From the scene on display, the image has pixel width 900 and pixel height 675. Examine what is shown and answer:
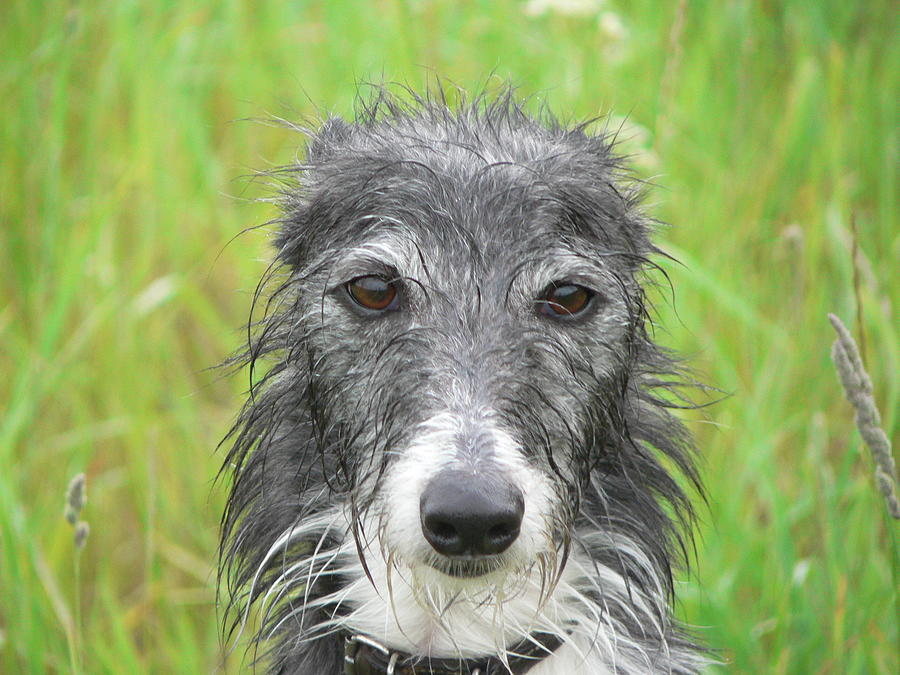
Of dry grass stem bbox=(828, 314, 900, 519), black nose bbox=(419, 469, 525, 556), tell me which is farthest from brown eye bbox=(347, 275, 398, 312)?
dry grass stem bbox=(828, 314, 900, 519)

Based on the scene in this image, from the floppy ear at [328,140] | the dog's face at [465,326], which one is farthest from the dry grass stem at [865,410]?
the floppy ear at [328,140]

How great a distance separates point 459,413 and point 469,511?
268 mm

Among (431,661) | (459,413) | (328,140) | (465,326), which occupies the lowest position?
(431,661)

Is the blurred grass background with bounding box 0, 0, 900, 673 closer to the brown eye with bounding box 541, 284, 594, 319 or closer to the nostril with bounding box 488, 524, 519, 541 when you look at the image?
the brown eye with bounding box 541, 284, 594, 319

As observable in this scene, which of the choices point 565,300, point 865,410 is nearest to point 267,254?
point 565,300

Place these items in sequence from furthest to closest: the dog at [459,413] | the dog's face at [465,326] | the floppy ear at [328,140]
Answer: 1. the floppy ear at [328,140]
2. the dog at [459,413]
3. the dog's face at [465,326]

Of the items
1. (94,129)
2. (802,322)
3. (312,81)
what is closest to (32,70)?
(94,129)

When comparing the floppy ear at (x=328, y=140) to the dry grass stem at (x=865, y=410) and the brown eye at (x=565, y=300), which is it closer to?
the brown eye at (x=565, y=300)

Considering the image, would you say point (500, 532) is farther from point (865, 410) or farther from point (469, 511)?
point (865, 410)

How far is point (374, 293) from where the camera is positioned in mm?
2920

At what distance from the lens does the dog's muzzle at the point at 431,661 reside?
2.90 meters

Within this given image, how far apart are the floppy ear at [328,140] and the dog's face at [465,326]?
0.27 ft

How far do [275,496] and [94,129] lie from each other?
350cm

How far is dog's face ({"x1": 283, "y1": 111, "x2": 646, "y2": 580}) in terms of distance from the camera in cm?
252
